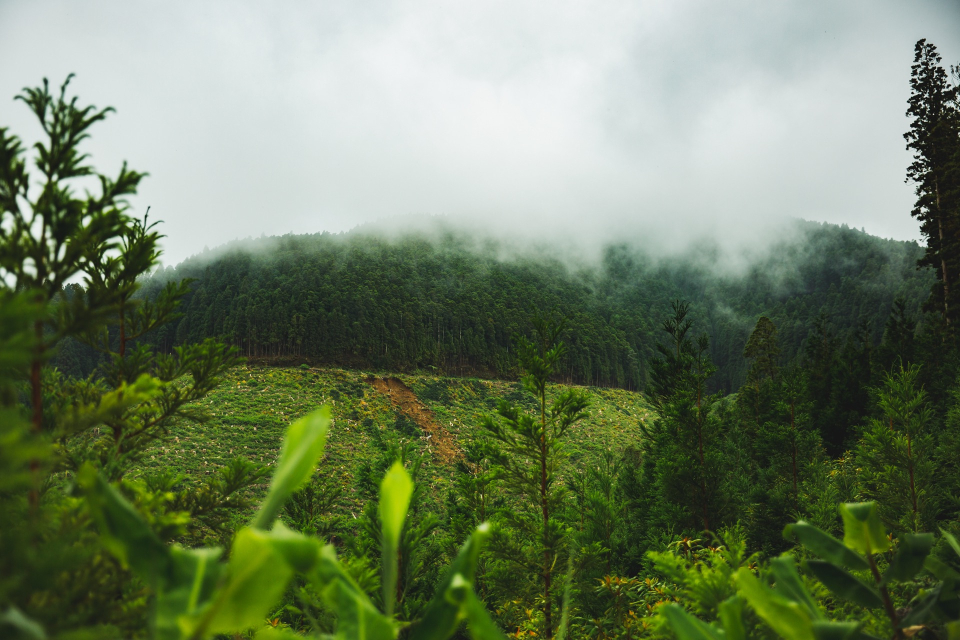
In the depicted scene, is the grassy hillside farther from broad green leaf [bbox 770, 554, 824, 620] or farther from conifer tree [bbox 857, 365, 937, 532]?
broad green leaf [bbox 770, 554, 824, 620]

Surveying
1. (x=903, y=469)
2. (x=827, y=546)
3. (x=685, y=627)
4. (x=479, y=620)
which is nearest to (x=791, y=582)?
(x=827, y=546)

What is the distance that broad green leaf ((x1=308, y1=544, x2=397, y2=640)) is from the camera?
440 mm

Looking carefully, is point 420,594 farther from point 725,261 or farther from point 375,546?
point 725,261

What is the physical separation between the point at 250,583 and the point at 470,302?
213 feet

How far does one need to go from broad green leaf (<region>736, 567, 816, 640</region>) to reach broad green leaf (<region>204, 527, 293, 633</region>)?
54cm

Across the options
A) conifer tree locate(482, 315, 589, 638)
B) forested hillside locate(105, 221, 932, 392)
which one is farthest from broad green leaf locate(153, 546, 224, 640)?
forested hillside locate(105, 221, 932, 392)

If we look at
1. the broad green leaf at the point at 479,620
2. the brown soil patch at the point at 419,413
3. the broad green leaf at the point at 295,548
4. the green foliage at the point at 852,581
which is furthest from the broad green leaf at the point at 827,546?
the brown soil patch at the point at 419,413

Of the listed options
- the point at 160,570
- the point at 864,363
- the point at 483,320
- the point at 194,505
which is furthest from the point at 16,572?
the point at 483,320

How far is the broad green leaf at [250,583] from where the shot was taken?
360 mm

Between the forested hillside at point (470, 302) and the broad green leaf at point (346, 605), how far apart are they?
2540cm

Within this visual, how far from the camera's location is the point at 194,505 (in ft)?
11.1

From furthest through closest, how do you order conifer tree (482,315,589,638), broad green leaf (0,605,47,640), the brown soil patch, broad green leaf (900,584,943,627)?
the brown soil patch → conifer tree (482,315,589,638) → broad green leaf (900,584,943,627) → broad green leaf (0,605,47,640)

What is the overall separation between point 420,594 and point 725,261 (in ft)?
463

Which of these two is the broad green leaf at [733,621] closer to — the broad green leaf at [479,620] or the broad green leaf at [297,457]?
the broad green leaf at [479,620]
